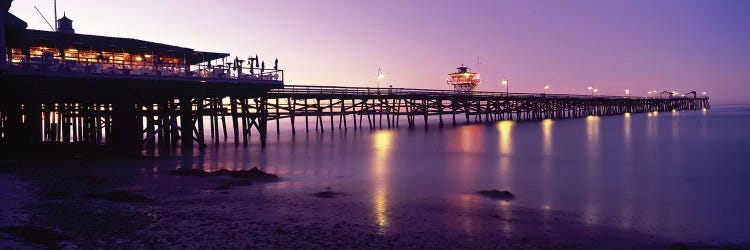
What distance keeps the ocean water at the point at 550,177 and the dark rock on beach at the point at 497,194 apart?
14.9 inches

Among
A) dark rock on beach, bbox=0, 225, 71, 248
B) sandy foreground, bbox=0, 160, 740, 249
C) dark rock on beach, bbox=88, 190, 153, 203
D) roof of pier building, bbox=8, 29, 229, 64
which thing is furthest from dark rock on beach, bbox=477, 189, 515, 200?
roof of pier building, bbox=8, 29, 229, 64

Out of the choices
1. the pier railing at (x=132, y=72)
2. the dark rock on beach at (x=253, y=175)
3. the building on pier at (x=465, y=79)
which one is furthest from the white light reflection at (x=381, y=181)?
the building on pier at (x=465, y=79)

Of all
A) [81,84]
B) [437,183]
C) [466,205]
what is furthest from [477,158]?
[81,84]

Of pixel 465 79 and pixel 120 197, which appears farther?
pixel 465 79

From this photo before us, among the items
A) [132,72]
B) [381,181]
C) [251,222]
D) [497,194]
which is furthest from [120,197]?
[132,72]

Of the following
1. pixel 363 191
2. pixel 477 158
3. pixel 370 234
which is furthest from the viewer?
pixel 477 158

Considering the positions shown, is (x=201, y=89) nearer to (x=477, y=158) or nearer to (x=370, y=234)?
(x=477, y=158)

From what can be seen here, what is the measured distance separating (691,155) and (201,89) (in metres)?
26.2

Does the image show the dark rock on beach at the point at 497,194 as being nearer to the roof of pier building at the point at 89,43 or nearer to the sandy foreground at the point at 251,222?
the sandy foreground at the point at 251,222

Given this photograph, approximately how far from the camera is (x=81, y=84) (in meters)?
23.4

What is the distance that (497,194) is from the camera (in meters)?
14.6

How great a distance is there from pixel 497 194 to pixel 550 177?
5425mm

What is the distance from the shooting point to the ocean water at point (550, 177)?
12016mm

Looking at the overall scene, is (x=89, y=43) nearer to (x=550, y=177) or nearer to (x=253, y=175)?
(x=253, y=175)
